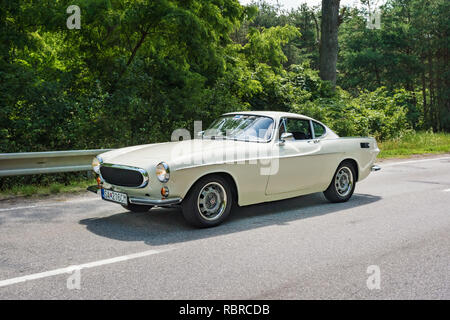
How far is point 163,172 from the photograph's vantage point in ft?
17.9

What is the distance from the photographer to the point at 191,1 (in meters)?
13.5

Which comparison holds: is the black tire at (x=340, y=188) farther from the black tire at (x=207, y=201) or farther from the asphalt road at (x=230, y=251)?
the black tire at (x=207, y=201)

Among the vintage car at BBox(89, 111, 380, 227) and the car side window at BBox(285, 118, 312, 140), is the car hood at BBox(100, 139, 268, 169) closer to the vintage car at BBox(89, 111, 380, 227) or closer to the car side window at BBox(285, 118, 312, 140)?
the vintage car at BBox(89, 111, 380, 227)

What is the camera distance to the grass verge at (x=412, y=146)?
53.5 feet

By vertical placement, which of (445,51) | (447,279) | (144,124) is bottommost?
(447,279)

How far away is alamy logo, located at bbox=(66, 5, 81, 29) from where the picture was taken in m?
11.8

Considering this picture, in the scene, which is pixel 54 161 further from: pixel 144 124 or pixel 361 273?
pixel 361 273

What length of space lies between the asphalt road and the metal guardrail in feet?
2.80

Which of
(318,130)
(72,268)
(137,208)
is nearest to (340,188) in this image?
(318,130)

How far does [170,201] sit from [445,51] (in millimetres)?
40462

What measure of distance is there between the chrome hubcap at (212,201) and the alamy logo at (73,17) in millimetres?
8104

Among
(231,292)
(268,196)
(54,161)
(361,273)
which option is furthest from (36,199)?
(361,273)

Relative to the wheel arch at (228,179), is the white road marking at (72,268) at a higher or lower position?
lower

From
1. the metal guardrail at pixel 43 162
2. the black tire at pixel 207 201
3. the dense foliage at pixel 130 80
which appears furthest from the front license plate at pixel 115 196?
the dense foliage at pixel 130 80
